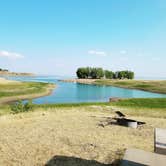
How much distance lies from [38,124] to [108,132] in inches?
141

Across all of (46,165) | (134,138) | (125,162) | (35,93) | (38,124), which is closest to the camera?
(125,162)

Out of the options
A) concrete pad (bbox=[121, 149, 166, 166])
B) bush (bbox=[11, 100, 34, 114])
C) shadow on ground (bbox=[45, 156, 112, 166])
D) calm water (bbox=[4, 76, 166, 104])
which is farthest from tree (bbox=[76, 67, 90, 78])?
concrete pad (bbox=[121, 149, 166, 166])

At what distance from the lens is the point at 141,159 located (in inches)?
220

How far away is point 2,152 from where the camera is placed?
6590 mm

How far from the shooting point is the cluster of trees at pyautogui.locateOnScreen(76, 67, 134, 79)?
140 m

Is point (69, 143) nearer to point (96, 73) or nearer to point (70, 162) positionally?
point (70, 162)

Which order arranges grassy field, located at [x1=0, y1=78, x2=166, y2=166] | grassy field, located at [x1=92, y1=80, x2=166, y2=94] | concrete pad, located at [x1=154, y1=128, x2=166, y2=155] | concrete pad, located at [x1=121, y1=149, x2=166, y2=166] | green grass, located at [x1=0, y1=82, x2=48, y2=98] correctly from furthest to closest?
1. grassy field, located at [x1=92, y1=80, x2=166, y2=94]
2. green grass, located at [x1=0, y1=82, x2=48, y2=98]
3. grassy field, located at [x1=0, y1=78, x2=166, y2=166]
4. concrete pad, located at [x1=121, y1=149, x2=166, y2=166]
5. concrete pad, located at [x1=154, y1=128, x2=166, y2=155]

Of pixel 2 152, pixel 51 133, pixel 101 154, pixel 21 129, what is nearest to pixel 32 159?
pixel 2 152

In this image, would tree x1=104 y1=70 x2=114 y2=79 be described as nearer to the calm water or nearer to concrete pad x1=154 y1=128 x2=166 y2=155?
the calm water

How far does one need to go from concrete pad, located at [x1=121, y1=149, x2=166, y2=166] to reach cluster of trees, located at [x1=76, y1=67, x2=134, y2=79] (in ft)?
436

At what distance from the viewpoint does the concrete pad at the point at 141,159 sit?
5230 millimetres

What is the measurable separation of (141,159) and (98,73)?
439 feet

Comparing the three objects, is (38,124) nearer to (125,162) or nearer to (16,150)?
(16,150)

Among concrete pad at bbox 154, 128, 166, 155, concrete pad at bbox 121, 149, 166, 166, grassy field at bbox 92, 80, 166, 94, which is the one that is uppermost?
concrete pad at bbox 154, 128, 166, 155
